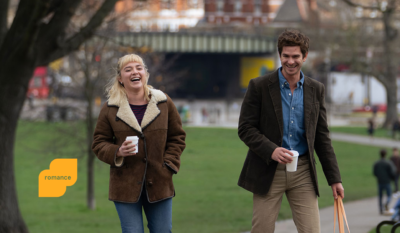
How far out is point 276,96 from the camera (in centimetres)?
388

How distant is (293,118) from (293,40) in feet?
1.72

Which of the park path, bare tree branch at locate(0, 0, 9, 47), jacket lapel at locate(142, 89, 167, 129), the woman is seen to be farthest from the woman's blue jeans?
bare tree branch at locate(0, 0, 9, 47)

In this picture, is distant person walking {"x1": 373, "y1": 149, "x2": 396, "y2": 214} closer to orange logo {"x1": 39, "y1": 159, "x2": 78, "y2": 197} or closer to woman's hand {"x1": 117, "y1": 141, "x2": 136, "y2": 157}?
orange logo {"x1": 39, "y1": 159, "x2": 78, "y2": 197}

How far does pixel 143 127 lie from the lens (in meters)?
3.71

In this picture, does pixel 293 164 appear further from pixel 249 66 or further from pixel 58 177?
pixel 249 66

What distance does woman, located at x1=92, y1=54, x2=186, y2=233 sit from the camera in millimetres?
3689

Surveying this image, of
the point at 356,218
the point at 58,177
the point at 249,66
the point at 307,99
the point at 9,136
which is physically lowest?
the point at 356,218

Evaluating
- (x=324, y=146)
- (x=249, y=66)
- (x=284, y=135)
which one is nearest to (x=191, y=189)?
(x=324, y=146)

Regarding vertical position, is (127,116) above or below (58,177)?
above

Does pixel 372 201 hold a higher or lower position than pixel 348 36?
lower

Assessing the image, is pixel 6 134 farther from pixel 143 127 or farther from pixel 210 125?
pixel 210 125

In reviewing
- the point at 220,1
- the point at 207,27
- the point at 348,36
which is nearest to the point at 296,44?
the point at 348,36

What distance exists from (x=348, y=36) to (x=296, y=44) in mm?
38185

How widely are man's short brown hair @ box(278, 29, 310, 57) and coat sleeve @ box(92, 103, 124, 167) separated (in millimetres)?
1236
